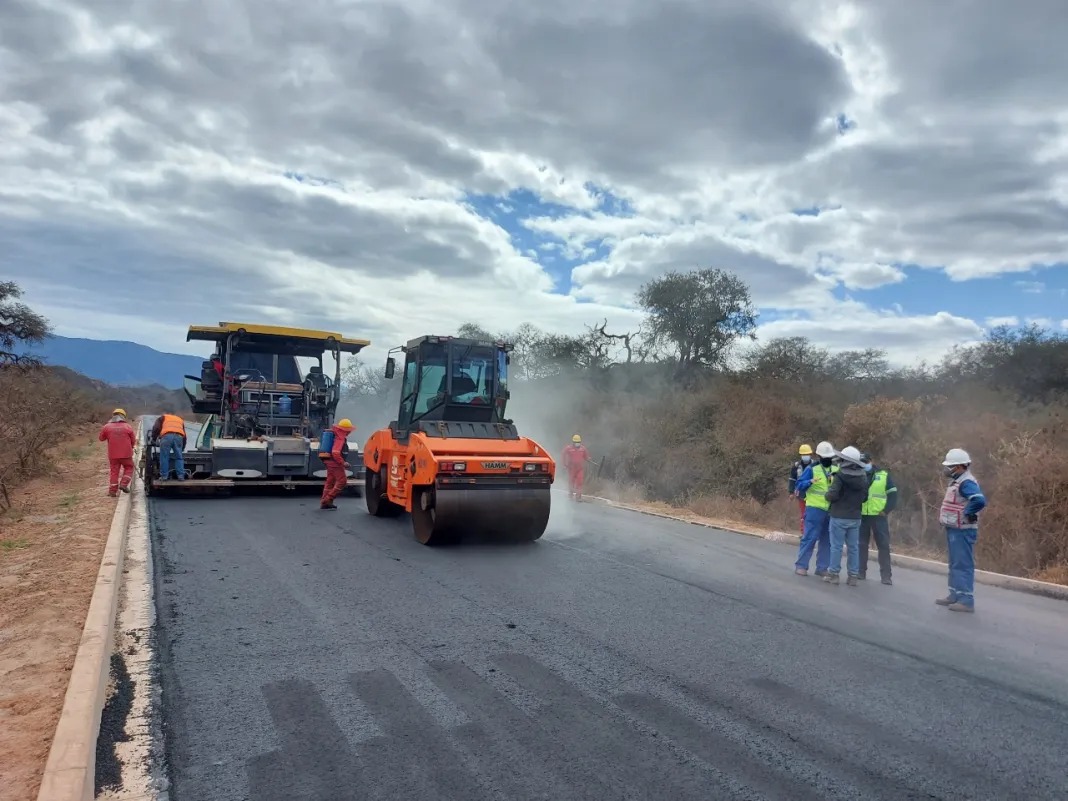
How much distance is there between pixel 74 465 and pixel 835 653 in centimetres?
2063

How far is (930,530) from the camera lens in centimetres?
1318

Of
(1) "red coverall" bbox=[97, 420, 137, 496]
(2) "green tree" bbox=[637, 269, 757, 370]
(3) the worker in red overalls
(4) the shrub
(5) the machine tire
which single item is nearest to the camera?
(5) the machine tire

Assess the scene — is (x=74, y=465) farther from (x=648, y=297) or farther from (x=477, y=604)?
(x=648, y=297)

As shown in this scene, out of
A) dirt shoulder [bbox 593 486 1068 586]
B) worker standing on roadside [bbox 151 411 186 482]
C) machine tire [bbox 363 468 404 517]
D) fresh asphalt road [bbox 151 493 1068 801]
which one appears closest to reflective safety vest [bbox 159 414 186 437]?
worker standing on roadside [bbox 151 411 186 482]

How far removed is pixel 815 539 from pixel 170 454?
10.4 meters

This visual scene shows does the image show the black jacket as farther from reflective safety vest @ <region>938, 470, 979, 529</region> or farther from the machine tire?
the machine tire

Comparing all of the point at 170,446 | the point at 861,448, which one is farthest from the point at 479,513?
the point at 861,448

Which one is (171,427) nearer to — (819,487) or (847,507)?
(819,487)

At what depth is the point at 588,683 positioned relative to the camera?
4.85 m

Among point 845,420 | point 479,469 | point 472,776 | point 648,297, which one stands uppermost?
point 648,297

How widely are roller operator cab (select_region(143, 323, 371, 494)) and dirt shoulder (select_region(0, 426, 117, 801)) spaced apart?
5.74ft

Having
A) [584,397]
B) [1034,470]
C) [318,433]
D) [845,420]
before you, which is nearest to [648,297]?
[584,397]

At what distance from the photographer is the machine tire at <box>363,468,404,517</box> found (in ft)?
38.1

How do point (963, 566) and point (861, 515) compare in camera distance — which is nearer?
point (963, 566)
